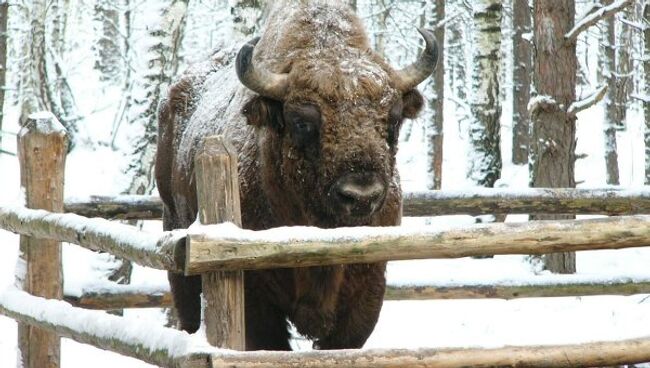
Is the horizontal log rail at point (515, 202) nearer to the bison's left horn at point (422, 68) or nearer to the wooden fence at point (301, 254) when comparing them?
the bison's left horn at point (422, 68)

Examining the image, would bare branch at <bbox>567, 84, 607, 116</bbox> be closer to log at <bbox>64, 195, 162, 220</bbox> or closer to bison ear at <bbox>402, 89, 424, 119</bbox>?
bison ear at <bbox>402, 89, 424, 119</bbox>

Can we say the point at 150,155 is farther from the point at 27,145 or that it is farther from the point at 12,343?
the point at 27,145

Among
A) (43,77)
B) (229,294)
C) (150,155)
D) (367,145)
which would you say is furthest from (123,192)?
(43,77)

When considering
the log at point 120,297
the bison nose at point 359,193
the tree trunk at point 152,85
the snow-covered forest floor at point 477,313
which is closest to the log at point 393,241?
the snow-covered forest floor at point 477,313

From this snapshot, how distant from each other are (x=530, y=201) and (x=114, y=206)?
3507 millimetres

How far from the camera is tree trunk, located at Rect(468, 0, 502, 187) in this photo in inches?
518

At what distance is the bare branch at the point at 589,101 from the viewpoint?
8797 mm

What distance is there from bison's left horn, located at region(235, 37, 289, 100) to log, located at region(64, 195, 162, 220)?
3139 millimetres

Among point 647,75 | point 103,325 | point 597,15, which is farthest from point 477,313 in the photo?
point 647,75

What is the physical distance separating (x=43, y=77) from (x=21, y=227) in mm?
13161

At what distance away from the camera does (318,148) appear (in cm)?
513

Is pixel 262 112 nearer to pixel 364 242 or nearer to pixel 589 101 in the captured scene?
pixel 364 242

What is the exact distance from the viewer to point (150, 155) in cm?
1053

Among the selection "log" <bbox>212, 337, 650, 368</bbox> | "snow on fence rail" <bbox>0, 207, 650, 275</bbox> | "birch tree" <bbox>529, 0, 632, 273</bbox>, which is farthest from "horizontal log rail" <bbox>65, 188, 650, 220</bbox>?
"log" <bbox>212, 337, 650, 368</bbox>
